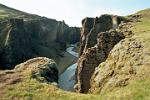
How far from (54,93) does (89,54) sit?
2340 cm

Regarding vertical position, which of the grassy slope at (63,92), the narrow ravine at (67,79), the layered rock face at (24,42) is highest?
the grassy slope at (63,92)

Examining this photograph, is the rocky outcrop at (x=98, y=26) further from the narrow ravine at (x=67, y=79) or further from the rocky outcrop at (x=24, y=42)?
the rocky outcrop at (x=24, y=42)

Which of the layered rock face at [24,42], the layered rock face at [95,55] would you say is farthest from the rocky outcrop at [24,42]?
the layered rock face at [95,55]

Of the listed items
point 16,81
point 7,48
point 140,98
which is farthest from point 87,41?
point 140,98

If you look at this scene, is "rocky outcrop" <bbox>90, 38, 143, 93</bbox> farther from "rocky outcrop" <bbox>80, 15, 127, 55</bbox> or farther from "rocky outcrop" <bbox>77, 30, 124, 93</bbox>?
"rocky outcrop" <bbox>80, 15, 127, 55</bbox>

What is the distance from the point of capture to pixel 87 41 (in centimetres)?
10056

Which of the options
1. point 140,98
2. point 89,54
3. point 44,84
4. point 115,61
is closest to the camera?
point 140,98

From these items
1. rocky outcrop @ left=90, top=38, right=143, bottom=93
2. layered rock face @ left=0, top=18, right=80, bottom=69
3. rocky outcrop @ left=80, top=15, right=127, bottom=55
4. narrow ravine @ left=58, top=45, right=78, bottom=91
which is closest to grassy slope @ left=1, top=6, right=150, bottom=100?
rocky outcrop @ left=90, top=38, right=143, bottom=93

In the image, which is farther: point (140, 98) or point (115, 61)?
point (115, 61)

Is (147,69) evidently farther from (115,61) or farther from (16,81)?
(16,81)

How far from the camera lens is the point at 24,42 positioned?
160000mm

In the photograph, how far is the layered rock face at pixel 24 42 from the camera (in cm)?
14562

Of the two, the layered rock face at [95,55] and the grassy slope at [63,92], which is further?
the layered rock face at [95,55]

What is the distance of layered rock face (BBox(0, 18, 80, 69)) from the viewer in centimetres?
14562
